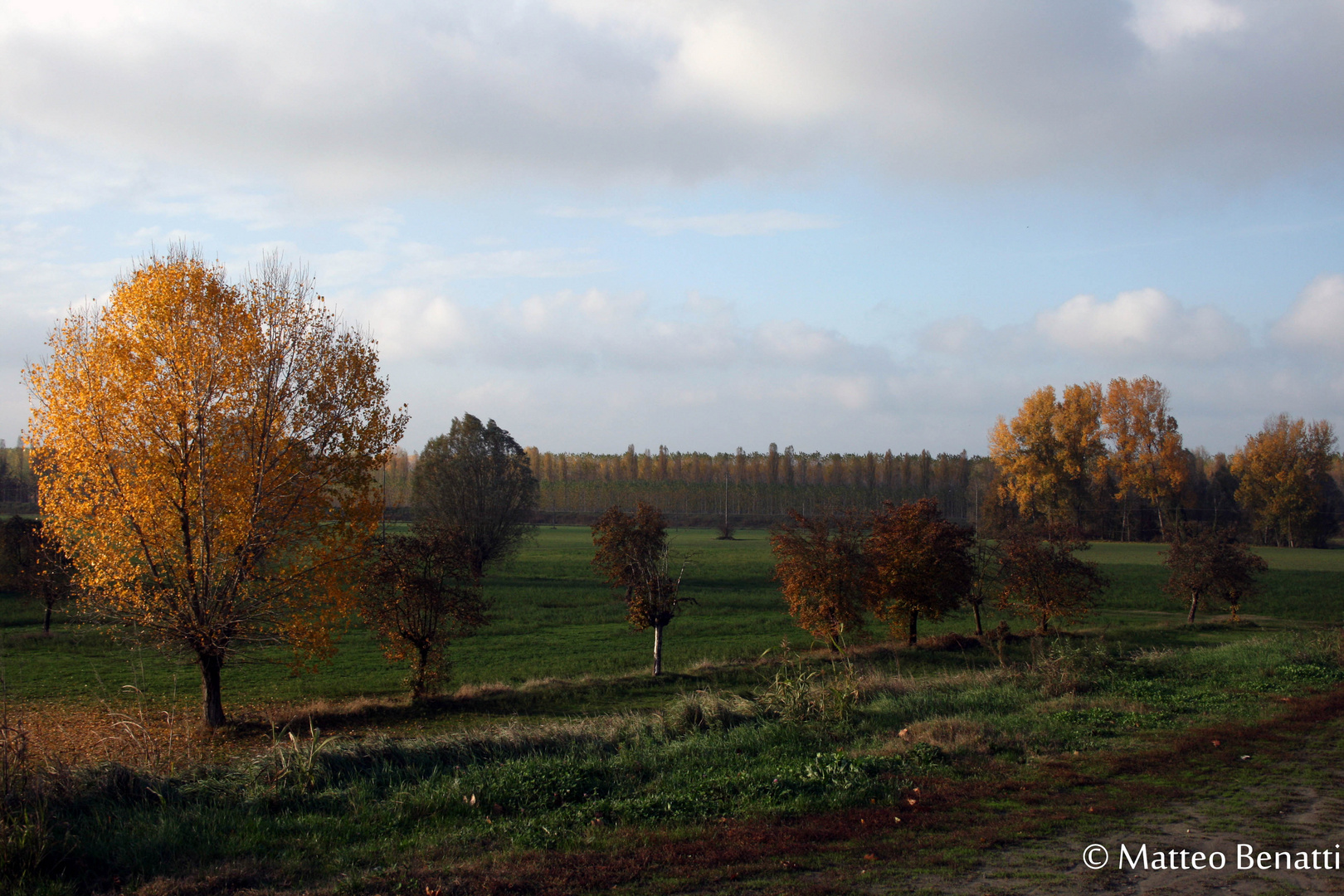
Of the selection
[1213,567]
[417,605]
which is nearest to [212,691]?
[417,605]

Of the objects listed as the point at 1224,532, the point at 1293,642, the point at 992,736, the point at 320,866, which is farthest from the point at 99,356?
the point at 1224,532

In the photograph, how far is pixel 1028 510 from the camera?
91.6 m

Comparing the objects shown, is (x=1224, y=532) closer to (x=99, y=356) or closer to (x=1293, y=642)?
(x=1293, y=642)

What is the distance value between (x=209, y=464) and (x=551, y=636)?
19492 mm

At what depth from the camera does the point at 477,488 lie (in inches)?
1911

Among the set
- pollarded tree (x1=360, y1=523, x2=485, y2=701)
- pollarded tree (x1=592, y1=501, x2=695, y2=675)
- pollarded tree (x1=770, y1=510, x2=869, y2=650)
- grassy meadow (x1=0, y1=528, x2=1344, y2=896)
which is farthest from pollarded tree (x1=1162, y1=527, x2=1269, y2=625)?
pollarded tree (x1=360, y1=523, x2=485, y2=701)

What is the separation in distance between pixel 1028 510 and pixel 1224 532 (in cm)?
5687

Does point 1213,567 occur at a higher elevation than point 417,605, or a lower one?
lower

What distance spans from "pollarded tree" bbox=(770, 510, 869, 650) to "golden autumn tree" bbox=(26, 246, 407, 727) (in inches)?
616

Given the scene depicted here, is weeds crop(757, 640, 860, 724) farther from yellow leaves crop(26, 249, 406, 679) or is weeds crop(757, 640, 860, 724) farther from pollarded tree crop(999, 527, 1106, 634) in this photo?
pollarded tree crop(999, 527, 1106, 634)

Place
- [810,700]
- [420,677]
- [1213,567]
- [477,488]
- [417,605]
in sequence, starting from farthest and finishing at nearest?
[477,488] → [1213,567] → [417,605] → [420,677] → [810,700]

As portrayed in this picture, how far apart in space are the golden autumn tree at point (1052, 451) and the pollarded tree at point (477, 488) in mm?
65022

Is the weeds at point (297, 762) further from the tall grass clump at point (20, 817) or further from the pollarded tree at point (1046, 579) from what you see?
the pollarded tree at point (1046, 579)

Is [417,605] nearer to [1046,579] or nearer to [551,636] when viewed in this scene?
[551,636]
